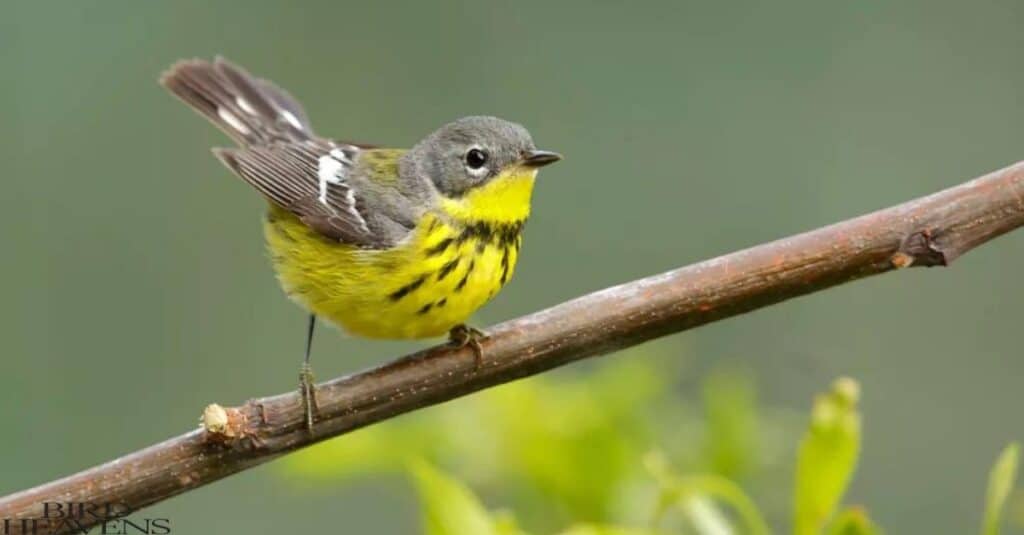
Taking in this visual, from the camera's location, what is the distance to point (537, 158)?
11.3 feet

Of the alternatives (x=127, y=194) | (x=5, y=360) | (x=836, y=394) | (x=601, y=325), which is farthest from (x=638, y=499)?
(x=127, y=194)

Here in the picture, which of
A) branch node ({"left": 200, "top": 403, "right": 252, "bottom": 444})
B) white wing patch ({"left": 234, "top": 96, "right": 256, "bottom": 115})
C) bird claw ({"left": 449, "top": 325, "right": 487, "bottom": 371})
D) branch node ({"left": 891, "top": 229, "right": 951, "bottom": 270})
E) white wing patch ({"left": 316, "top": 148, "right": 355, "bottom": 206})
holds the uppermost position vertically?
white wing patch ({"left": 234, "top": 96, "right": 256, "bottom": 115})

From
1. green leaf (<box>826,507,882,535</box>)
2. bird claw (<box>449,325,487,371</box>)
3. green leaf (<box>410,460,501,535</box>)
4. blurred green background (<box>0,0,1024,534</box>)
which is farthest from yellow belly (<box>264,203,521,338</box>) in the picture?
blurred green background (<box>0,0,1024,534</box>)

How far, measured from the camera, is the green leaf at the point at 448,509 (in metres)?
1.85

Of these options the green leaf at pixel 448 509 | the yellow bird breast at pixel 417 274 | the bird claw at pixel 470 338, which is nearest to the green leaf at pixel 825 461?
the green leaf at pixel 448 509

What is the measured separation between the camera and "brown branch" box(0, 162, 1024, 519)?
2.31 m

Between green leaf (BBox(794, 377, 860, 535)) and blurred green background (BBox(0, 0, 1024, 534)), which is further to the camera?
blurred green background (BBox(0, 0, 1024, 534))

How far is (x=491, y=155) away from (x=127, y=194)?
313 cm

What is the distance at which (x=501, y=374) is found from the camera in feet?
8.33

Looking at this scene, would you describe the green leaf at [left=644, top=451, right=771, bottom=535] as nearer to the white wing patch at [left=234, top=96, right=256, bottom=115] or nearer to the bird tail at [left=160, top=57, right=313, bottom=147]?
the bird tail at [left=160, top=57, right=313, bottom=147]

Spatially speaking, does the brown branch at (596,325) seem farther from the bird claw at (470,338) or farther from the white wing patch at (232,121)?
the white wing patch at (232,121)

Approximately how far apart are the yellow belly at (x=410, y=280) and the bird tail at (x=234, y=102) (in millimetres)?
855

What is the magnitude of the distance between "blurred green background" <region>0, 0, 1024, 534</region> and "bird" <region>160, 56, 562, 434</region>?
6.58 feet

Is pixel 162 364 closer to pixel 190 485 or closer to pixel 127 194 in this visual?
pixel 127 194
